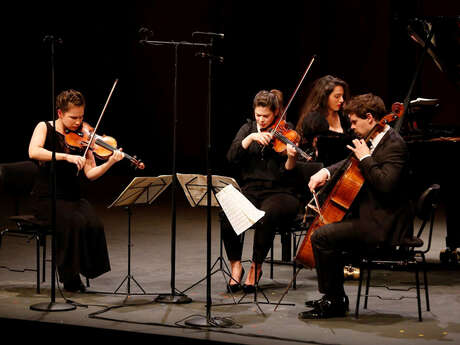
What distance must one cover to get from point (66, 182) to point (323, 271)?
170cm

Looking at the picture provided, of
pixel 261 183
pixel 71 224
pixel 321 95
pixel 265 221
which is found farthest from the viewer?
pixel 321 95

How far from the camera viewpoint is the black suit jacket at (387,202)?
3846 millimetres

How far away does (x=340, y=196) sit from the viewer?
Answer: 12.9 ft

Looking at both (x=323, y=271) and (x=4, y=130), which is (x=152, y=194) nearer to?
(x=323, y=271)

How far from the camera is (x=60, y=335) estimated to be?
3.73m

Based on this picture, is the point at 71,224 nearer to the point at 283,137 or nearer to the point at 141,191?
the point at 141,191

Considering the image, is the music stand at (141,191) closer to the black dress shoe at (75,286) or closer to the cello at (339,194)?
the black dress shoe at (75,286)

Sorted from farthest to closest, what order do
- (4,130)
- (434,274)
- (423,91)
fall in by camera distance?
(4,130)
(423,91)
(434,274)

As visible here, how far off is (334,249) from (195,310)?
809 millimetres

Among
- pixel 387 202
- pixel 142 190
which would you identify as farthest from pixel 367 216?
pixel 142 190

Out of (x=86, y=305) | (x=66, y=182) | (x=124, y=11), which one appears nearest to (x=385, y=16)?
(x=124, y=11)

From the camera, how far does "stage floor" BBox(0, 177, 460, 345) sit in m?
3.57

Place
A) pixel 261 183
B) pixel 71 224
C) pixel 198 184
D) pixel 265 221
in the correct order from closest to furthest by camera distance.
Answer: pixel 198 184, pixel 71 224, pixel 265 221, pixel 261 183

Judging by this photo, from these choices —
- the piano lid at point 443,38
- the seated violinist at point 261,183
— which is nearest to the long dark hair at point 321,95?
the seated violinist at point 261,183
